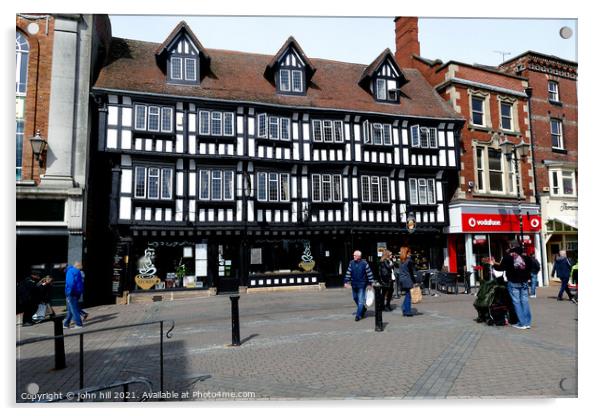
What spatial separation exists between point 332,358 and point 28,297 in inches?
253

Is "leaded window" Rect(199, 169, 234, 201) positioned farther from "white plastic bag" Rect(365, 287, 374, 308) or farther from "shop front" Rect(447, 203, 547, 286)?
"shop front" Rect(447, 203, 547, 286)

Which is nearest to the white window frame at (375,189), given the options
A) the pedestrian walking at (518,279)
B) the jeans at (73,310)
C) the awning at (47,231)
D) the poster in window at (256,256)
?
the poster in window at (256,256)

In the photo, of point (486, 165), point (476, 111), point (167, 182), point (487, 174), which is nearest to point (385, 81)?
point (476, 111)

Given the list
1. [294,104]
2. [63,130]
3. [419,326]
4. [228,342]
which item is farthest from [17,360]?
[294,104]

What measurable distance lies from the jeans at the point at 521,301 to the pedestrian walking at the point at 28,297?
937 centimetres

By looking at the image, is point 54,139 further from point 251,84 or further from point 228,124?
Answer: point 251,84

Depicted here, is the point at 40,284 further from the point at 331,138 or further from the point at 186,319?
the point at 331,138

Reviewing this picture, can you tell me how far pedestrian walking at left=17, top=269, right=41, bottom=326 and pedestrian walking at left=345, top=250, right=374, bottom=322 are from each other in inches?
258

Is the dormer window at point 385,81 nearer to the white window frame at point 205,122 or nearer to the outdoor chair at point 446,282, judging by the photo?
the white window frame at point 205,122

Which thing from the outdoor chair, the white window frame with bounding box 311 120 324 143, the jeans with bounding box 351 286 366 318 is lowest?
the outdoor chair

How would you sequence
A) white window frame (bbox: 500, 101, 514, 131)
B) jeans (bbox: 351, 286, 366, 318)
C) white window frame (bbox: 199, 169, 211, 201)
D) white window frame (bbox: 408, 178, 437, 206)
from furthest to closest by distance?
1. white window frame (bbox: 500, 101, 514, 131)
2. white window frame (bbox: 408, 178, 437, 206)
3. white window frame (bbox: 199, 169, 211, 201)
4. jeans (bbox: 351, 286, 366, 318)

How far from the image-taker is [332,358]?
19.3 feet

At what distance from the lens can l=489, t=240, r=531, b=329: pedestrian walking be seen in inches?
303

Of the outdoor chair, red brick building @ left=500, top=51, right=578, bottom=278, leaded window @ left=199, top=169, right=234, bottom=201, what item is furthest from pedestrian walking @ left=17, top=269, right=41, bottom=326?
red brick building @ left=500, top=51, right=578, bottom=278
